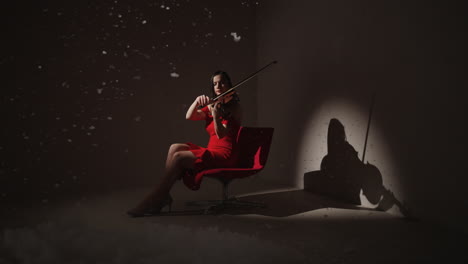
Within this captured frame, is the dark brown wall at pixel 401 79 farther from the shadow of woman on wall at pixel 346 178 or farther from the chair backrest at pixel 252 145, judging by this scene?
the chair backrest at pixel 252 145

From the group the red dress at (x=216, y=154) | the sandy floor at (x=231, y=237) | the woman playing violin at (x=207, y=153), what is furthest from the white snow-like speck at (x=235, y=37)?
the sandy floor at (x=231, y=237)

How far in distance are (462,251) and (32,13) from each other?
12.3ft

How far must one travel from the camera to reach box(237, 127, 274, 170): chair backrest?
9.68 ft

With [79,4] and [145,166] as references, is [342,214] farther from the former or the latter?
[79,4]

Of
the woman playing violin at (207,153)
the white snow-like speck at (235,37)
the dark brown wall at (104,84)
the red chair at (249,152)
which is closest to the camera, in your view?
the woman playing violin at (207,153)

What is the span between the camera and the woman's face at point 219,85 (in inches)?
117

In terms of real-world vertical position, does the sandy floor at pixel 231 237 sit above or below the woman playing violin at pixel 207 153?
below

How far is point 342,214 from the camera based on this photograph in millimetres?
2811

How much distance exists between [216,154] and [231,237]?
0.76m

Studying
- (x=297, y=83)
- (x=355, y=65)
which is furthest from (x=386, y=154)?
(x=297, y=83)

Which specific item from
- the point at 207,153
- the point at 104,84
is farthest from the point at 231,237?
the point at 104,84

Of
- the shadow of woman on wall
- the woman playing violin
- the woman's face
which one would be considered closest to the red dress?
the woman playing violin

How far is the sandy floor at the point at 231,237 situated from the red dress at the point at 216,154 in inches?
11.2

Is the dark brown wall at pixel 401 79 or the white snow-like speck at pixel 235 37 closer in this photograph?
the dark brown wall at pixel 401 79
